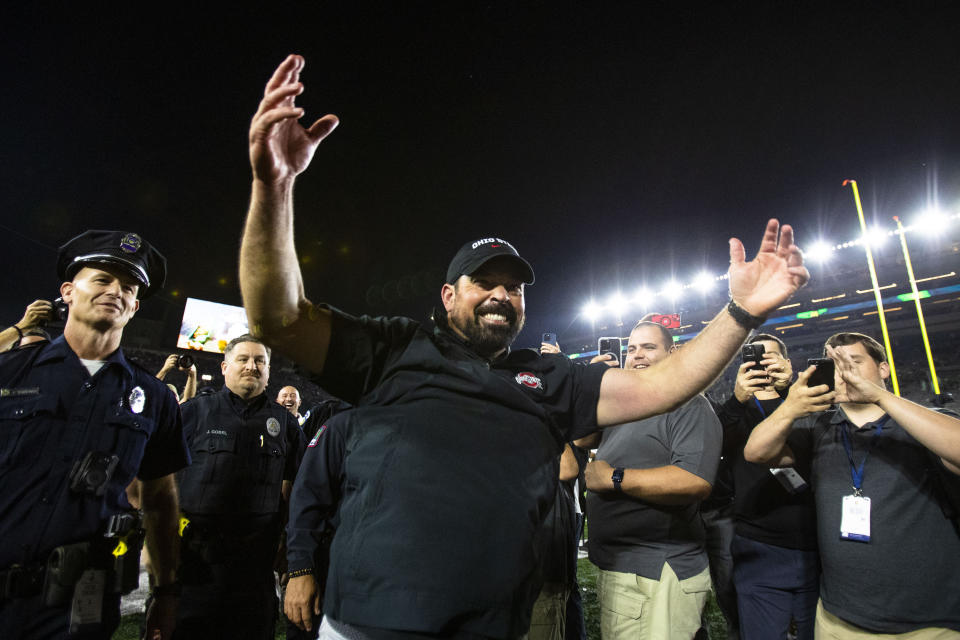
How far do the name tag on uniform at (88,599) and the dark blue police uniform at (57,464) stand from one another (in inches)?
1.1

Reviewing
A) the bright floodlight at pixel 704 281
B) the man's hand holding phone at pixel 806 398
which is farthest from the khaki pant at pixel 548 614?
the bright floodlight at pixel 704 281

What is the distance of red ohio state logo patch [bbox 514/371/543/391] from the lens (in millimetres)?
1964

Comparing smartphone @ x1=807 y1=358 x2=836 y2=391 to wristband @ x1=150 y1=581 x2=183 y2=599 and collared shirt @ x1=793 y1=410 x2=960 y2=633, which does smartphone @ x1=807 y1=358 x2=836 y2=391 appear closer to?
collared shirt @ x1=793 y1=410 x2=960 y2=633

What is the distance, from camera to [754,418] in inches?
147

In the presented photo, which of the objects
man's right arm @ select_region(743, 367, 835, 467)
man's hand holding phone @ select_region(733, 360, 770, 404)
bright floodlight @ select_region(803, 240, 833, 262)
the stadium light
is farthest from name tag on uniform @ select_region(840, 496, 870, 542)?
the stadium light

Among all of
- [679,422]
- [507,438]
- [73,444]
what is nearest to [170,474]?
[73,444]

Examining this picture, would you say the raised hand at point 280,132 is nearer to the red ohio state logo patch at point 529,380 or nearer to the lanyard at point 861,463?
the red ohio state logo patch at point 529,380

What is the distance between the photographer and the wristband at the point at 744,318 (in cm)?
195

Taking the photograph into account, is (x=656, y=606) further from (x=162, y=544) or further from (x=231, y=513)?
(x=231, y=513)

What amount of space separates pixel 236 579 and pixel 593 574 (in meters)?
5.14

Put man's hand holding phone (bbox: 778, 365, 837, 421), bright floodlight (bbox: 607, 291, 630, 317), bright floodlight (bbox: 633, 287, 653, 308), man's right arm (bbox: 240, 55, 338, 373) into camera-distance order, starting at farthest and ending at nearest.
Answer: bright floodlight (bbox: 633, 287, 653, 308), bright floodlight (bbox: 607, 291, 630, 317), man's hand holding phone (bbox: 778, 365, 837, 421), man's right arm (bbox: 240, 55, 338, 373)

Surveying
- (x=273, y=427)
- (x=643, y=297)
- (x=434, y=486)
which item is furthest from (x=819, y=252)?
(x=434, y=486)

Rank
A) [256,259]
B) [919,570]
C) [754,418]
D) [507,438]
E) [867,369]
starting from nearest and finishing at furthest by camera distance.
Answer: [256,259]
[507,438]
[919,570]
[867,369]
[754,418]

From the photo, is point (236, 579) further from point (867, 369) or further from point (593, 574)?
point (593, 574)
